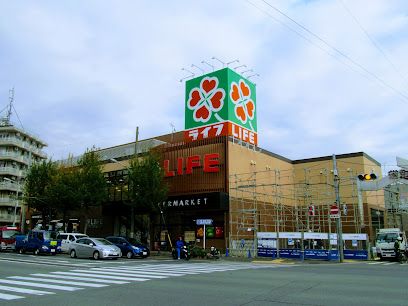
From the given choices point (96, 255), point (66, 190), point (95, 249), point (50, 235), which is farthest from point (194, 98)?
point (96, 255)

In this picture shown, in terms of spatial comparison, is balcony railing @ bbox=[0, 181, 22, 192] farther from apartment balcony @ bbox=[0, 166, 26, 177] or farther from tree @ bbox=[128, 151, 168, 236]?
tree @ bbox=[128, 151, 168, 236]

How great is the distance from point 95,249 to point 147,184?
8.01 m

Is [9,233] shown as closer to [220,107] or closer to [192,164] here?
[192,164]

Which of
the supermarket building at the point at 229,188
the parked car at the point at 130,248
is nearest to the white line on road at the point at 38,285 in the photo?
the parked car at the point at 130,248

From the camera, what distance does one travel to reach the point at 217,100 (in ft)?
126

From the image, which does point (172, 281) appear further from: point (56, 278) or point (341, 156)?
point (341, 156)

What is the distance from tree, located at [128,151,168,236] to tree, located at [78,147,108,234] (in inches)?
168

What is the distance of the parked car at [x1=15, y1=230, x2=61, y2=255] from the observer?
29766mm

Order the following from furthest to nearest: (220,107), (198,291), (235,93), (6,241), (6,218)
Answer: (6,218), (235,93), (220,107), (6,241), (198,291)

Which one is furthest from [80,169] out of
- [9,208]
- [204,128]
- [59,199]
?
[9,208]

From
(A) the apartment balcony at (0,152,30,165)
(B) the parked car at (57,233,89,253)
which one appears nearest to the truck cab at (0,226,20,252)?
(B) the parked car at (57,233,89,253)

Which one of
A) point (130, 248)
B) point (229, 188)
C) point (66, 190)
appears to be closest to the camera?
point (130, 248)

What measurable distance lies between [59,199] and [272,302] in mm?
31769

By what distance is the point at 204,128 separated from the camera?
38750 millimetres
